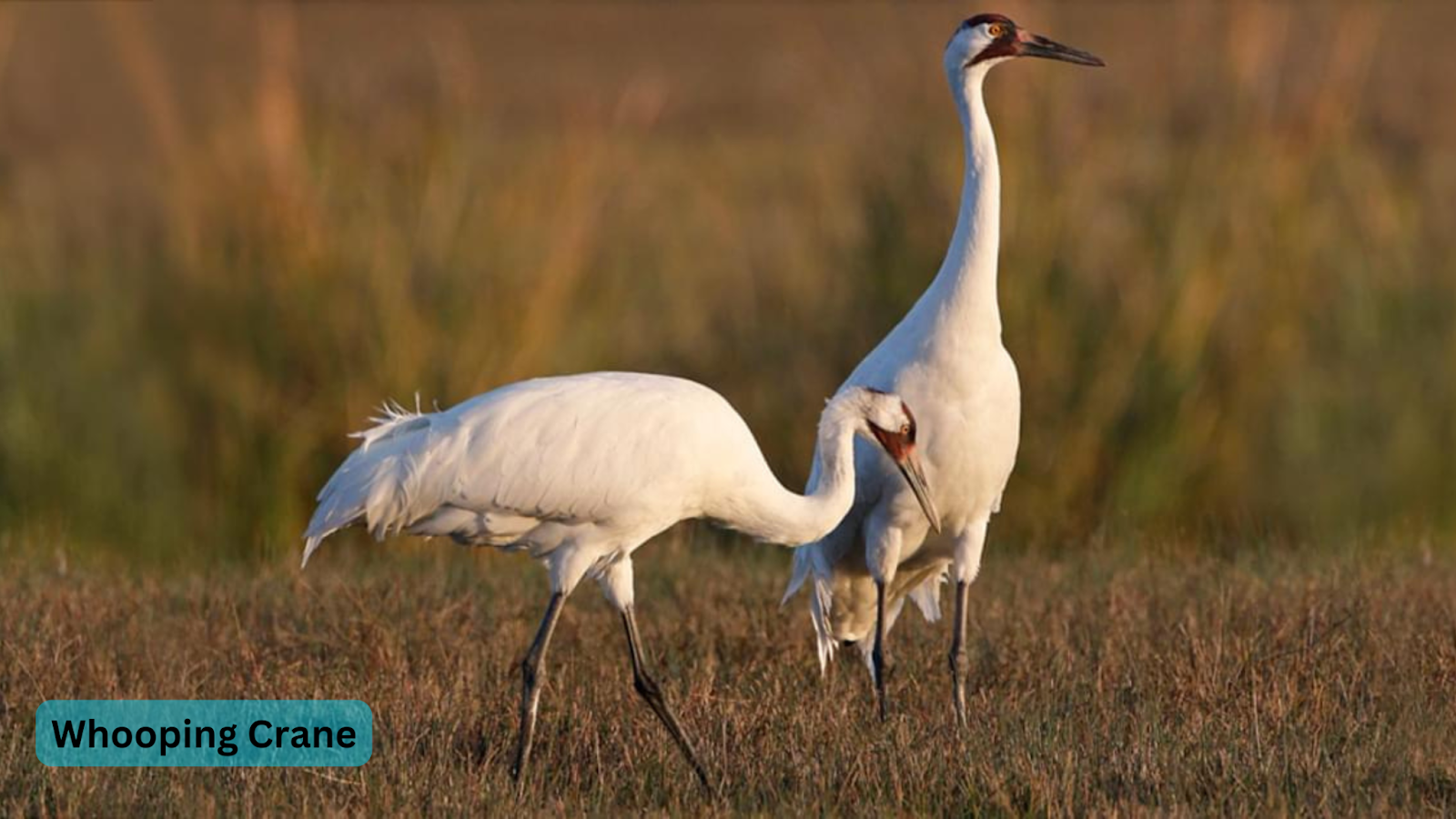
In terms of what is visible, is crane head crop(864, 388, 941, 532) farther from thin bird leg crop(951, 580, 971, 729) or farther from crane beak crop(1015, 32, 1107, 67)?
crane beak crop(1015, 32, 1107, 67)

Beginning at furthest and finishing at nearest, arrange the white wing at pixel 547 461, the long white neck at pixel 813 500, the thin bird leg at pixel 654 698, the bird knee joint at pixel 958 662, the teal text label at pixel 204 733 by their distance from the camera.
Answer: the bird knee joint at pixel 958 662 → the long white neck at pixel 813 500 → the white wing at pixel 547 461 → the thin bird leg at pixel 654 698 → the teal text label at pixel 204 733

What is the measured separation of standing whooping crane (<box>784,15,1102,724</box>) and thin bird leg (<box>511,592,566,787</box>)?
101 centimetres

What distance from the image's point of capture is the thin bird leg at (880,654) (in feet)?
21.1

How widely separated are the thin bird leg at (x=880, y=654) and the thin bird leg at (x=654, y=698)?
26.9 inches

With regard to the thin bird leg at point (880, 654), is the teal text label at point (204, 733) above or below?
above

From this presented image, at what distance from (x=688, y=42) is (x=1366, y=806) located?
37.0 m

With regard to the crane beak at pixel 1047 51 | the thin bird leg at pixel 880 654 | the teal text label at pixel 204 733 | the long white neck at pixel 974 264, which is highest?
the crane beak at pixel 1047 51

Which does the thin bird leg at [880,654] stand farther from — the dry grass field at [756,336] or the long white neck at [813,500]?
the long white neck at [813,500]

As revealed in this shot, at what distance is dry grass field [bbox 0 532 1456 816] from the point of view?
514cm

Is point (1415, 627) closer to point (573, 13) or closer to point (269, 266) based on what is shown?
point (269, 266)

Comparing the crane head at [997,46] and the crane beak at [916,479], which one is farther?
the crane head at [997,46]

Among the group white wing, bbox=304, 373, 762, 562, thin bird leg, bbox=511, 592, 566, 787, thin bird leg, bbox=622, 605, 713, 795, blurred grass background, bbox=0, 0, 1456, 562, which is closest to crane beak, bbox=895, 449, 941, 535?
white wing, bbox=304, 373, 762, 562

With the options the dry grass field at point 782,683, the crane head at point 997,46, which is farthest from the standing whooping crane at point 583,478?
the crane head at point 997,46

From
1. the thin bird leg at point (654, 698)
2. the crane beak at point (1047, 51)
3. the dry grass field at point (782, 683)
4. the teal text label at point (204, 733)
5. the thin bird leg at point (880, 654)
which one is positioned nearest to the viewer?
the dry grass field at point (782, 683)
